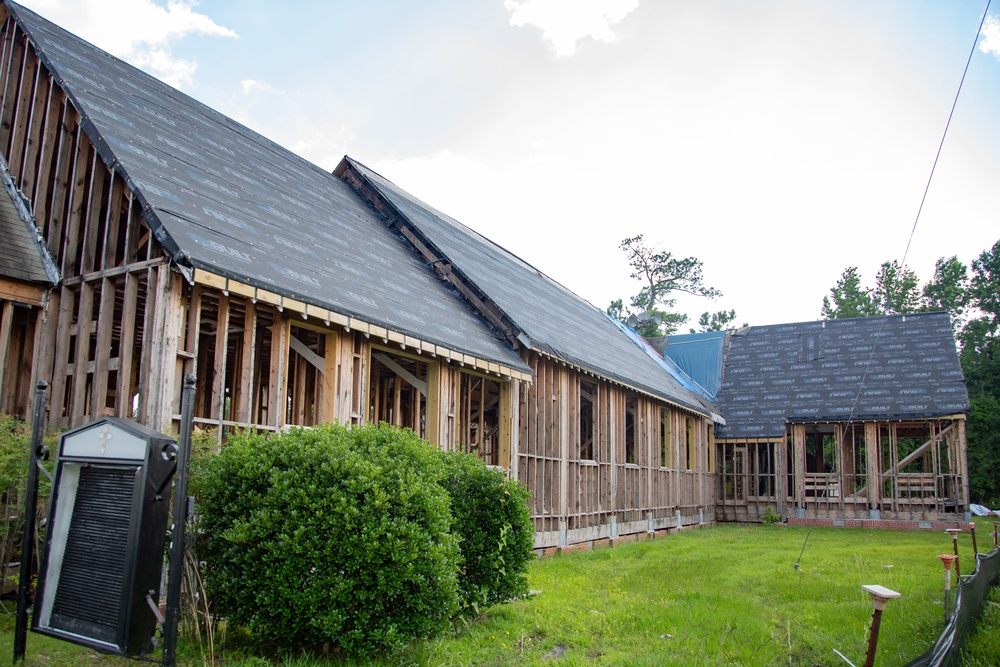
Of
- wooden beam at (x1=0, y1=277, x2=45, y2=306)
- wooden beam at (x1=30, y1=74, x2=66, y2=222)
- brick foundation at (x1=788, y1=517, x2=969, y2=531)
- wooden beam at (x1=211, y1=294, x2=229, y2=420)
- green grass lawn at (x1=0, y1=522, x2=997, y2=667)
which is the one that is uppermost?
wooden beam at (x1=30, y1=74, x2=66, y2=222)

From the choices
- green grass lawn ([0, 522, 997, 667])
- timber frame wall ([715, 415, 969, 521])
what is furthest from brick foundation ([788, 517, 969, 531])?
green grass lawn ([0, 522, 997, 667])

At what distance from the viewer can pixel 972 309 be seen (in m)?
47.0

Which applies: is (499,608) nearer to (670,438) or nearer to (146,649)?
(146,649)

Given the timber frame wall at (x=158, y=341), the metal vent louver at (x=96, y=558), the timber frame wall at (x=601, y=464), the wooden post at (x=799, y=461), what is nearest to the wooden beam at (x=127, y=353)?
the timber frame wall at (x=158, y=341)

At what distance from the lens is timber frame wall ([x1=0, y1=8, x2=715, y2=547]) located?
25.0 feet

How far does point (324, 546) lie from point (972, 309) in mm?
51210

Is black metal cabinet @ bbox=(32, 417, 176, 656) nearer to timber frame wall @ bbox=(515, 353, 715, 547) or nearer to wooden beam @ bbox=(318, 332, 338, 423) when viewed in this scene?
wooden beam @ bbox=(318, 332, 338, 423)

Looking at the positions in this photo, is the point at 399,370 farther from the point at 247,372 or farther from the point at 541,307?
the point at 541,307

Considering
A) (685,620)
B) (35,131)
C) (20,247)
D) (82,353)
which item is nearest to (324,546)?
(685,620)

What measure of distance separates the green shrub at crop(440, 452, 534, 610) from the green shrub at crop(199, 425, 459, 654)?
1385 mm

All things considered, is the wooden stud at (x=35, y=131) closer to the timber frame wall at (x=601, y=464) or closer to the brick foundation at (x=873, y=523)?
the timber frame wall at (x=601, y=464)

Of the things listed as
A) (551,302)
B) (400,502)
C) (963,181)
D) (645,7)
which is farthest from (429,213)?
(400,502)

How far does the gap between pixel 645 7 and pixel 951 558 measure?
43.0 ft

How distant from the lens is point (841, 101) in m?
11.6
